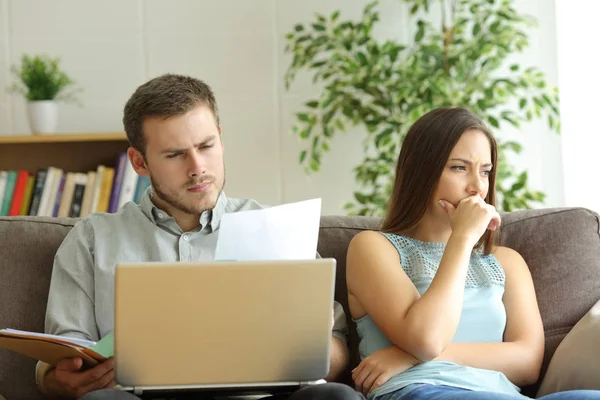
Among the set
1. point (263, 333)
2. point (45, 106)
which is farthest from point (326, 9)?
point (263, 333)

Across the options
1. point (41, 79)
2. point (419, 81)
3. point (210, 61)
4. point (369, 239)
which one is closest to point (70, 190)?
point (41, 79)

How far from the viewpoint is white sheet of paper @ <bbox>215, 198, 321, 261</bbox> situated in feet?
5.31

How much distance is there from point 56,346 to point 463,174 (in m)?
0.94

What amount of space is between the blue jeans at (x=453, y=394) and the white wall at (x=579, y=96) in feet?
5.31

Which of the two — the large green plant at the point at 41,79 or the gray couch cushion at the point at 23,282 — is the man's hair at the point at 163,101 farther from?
the large green plant at the point at 41,79

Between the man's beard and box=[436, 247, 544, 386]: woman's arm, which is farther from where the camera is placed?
the man's beard

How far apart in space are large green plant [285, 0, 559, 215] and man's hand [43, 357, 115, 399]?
1.68 metres

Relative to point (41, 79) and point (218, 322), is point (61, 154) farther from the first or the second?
point (218, 322)

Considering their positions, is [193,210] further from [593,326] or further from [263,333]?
[593,326]

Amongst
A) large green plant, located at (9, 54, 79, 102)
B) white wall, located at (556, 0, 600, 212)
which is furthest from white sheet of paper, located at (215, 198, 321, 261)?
large green plant, located at (9, 54, 79, 102)

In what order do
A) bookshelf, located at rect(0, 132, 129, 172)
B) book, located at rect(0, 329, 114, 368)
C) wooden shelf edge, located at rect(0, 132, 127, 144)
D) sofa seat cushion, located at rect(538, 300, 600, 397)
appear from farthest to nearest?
bookshelf, located at rect(0, 132, 129, 172)
wooden shelf edge, located at rect(0, 132, 127, 144)
sofa seat cushion, located at rect(538, 300, 600, 397)
book, located at rect(0, 329, 114, 368)

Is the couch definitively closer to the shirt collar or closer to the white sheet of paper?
the shirt collar

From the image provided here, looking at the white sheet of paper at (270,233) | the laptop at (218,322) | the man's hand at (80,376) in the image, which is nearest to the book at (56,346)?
the man's hand at (80,376)

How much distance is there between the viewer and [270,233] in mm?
1642
